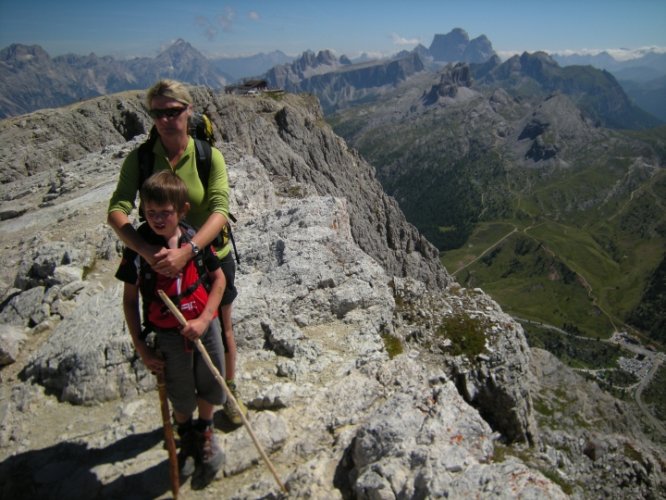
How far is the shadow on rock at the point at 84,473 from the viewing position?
9.38 meters

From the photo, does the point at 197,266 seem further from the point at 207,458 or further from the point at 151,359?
the point at 207,458

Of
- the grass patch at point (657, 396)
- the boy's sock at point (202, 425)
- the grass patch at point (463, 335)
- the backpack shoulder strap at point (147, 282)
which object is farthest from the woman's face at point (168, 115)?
the grass patch at point (657, 396)

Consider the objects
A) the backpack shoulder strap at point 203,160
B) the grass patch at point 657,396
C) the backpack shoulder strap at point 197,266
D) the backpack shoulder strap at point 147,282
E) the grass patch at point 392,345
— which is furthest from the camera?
the grass patch at point 657,396

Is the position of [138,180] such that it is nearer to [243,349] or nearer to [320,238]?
[243,349]

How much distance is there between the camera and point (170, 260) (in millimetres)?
7324

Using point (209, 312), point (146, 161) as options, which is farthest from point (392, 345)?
point (146, 161)

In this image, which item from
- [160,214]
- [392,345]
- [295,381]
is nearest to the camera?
[160,214]

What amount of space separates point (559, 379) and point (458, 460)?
46973 millimetres

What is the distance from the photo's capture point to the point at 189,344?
816 centimetres

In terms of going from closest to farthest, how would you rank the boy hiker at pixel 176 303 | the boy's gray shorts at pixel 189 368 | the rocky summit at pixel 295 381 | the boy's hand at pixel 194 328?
the boy hiker at pixel 176 303 < the boy's hand at pixel 194 328 < the boy's gray shorts at pixel 189 368 < the rocky summit at pixel 295 381

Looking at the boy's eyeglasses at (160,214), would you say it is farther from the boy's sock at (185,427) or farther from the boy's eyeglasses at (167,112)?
the boy's sock at (185,427)

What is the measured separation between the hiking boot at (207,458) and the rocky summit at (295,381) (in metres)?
0.20

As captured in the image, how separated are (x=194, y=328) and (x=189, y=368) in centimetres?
138

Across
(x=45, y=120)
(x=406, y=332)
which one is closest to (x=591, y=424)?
(x=406, y=332)
